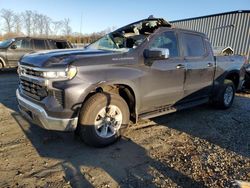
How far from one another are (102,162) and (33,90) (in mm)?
1505

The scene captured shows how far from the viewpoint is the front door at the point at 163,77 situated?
4.59m

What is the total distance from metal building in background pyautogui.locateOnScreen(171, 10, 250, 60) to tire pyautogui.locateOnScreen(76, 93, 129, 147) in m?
13.9

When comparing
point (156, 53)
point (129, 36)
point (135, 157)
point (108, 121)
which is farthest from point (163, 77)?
point (135, 157)

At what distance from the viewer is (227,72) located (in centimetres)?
660

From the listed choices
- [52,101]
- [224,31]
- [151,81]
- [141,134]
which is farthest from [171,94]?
[224,31]

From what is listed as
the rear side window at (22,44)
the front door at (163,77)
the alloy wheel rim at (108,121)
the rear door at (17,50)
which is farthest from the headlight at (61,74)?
the rear side window at (22,44)

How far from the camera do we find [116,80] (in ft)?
13.4

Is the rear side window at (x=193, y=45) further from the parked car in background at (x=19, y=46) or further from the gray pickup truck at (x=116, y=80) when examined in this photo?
the parked car in background at (x=19, y=46)

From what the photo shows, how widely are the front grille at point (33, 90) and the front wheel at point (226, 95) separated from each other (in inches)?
178

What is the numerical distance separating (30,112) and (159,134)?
2318 millimetres

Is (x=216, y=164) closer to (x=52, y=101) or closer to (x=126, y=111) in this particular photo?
(x=126, y=111)

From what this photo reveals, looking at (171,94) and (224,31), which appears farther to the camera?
(224,31)

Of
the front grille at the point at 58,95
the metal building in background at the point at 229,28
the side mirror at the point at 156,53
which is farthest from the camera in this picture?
the metal building in background at the point at 229,28

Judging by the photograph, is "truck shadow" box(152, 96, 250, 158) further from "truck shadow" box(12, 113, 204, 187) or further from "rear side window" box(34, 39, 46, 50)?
"rear side window" box(34, 39, 46, 50)
